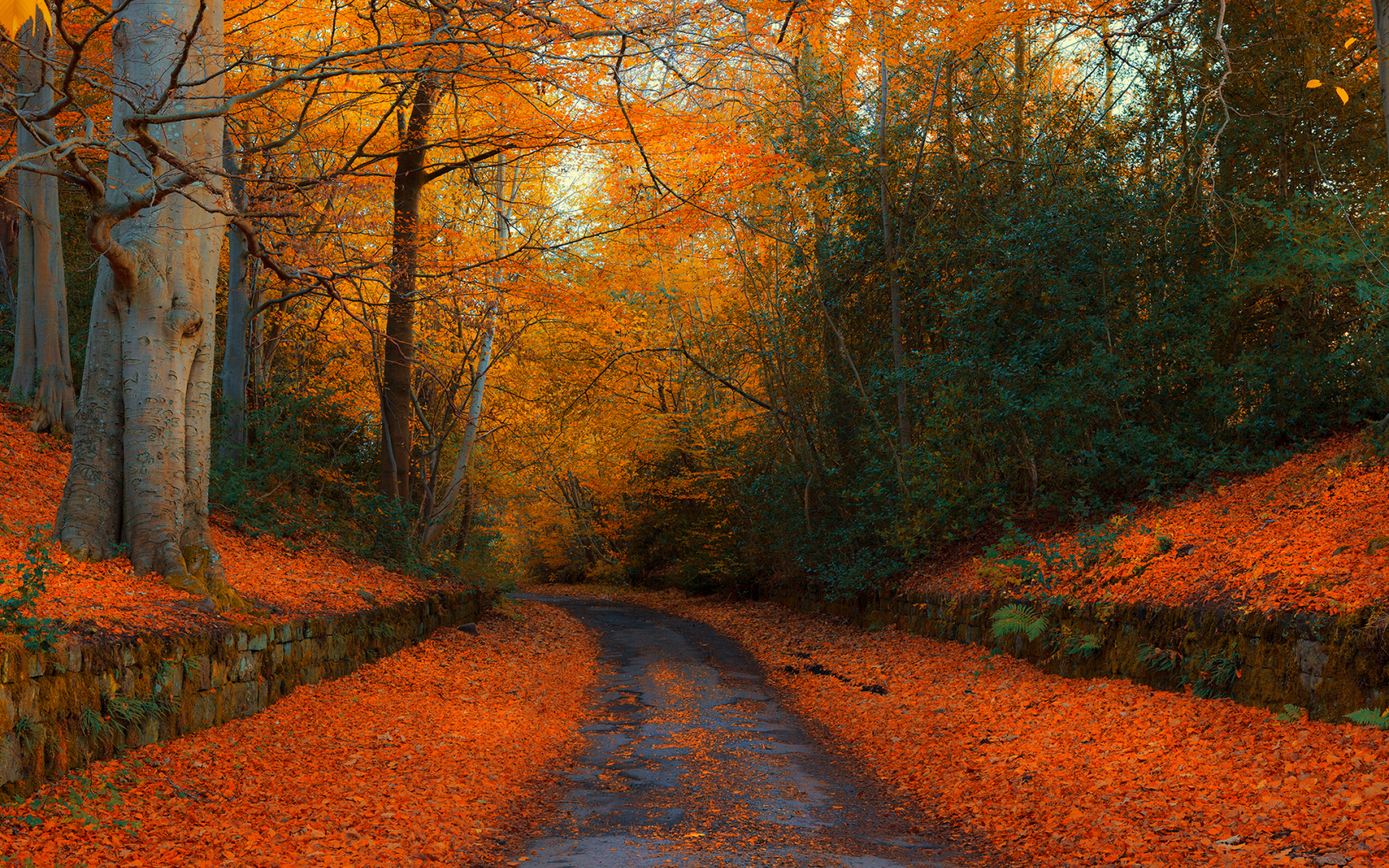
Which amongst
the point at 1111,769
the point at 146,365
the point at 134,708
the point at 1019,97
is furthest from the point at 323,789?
the point at 1019,97

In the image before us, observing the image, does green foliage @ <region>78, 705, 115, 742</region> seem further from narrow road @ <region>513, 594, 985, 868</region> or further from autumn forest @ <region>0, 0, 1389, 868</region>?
narrow road @ <region>513, 594, 985, 868</region>

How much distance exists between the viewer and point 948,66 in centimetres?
1309

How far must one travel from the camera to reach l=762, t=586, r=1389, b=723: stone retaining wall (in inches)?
207

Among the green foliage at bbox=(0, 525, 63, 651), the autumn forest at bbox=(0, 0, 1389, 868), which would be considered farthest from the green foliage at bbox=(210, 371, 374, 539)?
the green foliage at bbox=(0, 525, 63, 651)

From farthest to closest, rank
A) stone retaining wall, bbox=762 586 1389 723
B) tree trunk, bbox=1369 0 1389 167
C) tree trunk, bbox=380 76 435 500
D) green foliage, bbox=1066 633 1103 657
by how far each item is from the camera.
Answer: tree trunk, bbox=380 76 435 500, green foliage, bbox=1066 633 1103 657, tree trunk, bbox=1369 0 1389 167, stone retaining wall, bbox=762 586 1389 723

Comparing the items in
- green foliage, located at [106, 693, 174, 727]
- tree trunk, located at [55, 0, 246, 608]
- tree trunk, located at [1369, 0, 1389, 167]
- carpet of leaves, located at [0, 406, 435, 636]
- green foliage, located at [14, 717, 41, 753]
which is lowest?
green foliage, located at [106, 693, 174, 727]

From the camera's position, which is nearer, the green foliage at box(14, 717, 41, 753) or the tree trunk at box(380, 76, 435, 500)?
the green foliage at box(14, 717, 41, 753)

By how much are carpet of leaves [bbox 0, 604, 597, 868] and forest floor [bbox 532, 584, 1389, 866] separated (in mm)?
2563

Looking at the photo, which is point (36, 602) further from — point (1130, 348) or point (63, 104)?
point (1130, 348)

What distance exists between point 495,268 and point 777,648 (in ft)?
22.5

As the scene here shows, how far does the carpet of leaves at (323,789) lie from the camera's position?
4.27 meters

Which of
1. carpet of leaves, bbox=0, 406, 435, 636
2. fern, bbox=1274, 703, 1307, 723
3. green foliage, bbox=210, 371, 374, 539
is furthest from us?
green foliage, bbox=210, 371, 374, 539

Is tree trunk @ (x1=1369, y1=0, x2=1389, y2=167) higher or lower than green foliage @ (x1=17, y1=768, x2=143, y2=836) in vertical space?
higher

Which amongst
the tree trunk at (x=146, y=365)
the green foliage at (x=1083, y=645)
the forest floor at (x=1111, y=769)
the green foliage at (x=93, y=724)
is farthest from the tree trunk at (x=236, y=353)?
the green foliage at (x=1083, y=645)
